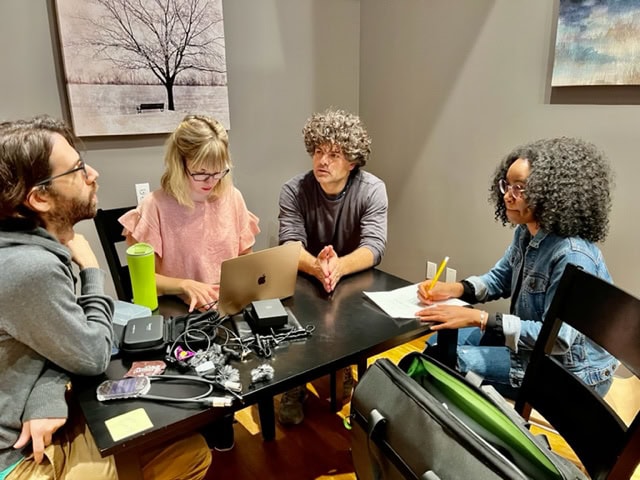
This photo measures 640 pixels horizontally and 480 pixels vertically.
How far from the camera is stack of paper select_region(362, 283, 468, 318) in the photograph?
1404 millimetres

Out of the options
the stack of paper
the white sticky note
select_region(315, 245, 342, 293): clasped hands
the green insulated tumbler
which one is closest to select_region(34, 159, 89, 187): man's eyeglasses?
the green insulated tumbler

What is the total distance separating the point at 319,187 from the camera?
207cm

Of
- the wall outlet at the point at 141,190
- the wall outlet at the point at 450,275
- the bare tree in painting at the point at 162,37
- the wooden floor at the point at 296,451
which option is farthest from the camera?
the wall outlet at the point at 450,275

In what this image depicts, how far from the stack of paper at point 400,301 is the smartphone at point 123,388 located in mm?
707

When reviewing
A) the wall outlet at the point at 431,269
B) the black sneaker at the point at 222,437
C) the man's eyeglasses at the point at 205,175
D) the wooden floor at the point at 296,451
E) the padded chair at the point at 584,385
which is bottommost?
the wooden floor at the point at 296,451

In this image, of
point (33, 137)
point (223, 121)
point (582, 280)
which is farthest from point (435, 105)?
point (33, 137)

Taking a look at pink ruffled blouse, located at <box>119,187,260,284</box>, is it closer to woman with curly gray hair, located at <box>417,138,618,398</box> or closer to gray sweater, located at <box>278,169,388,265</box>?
gray sweater, located at <box>278,169,388,265</box>

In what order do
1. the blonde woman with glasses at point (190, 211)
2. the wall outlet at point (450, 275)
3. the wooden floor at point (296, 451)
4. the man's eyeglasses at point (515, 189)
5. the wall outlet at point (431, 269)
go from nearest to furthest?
the man's eyeglasses at point (515, 189) < the blonde woman with glasses at point (190, 211) < the wooden floor at point (296, 451) < the wall outlet at point (450, 275) < the wall outlet at point (431, 269)

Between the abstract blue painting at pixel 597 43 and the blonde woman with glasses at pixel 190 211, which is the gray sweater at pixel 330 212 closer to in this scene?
the blonde woman with glasses at pixel 190 211

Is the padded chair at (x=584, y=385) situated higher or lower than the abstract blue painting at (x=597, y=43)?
lower

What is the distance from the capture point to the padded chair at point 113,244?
5.82ft

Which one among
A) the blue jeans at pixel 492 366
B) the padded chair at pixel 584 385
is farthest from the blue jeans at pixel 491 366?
the padded chair at pixel 584 385

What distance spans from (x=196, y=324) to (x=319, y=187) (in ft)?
3.21

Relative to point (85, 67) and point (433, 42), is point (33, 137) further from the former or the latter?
point (433, 42)
